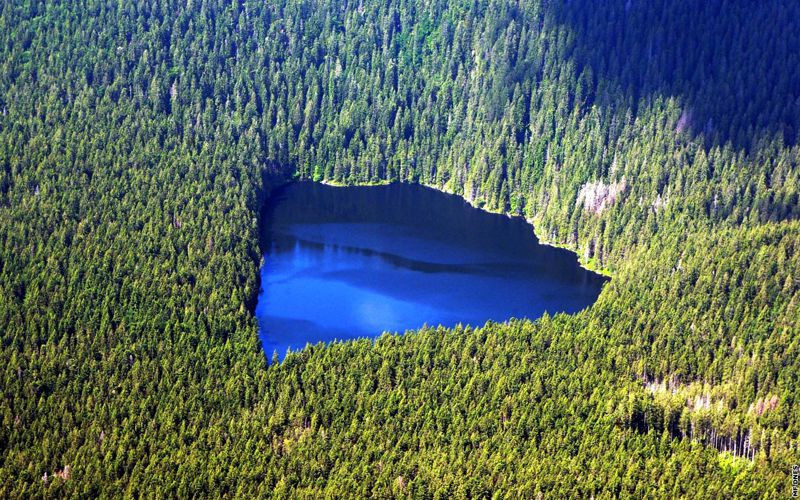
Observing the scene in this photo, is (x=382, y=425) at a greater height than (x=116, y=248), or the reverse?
(x=116, y=248)

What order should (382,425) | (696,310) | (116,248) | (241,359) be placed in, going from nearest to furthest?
(382,425) < (241,359) < (696,310) < (116,248)

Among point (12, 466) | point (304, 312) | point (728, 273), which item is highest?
point (728, 273)

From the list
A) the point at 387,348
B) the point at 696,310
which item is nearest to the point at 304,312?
the point at 387,348

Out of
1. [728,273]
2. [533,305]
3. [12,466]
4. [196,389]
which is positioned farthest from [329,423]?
[728,273]

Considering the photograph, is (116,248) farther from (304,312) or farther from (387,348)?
(387,348)

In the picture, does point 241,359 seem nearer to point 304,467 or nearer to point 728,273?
point 304,467

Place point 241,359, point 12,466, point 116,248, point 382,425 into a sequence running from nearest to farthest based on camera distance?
point 12,466
point 382,425
point 241,359
point 116,248

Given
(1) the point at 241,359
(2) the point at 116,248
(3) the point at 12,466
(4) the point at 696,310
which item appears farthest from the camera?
(2) the point at 116,248

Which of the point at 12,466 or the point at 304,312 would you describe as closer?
the point at 12,466

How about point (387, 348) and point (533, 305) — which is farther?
point (533, 305)
